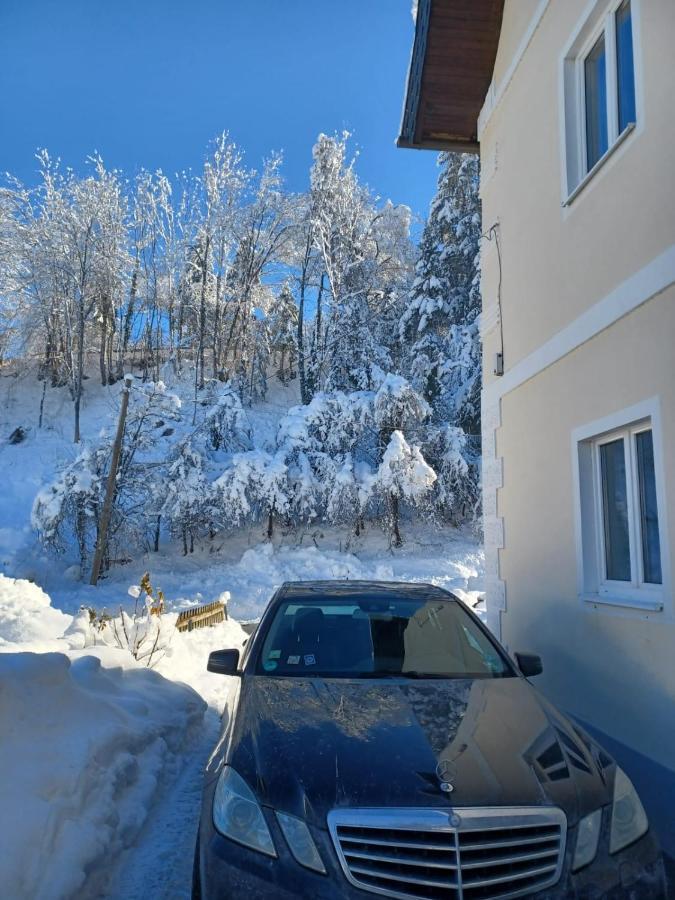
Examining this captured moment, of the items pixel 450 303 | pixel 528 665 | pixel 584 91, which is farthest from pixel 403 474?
pixel 528 665

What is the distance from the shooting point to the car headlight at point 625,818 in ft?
7.75

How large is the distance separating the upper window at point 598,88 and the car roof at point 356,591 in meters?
3.28

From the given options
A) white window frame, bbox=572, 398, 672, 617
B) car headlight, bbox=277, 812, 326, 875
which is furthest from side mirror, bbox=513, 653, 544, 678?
car headlight, bbox=277, 812, 326, 875

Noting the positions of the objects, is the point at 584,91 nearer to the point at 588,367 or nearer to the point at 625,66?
the point at 625,66

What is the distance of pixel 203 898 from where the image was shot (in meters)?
2.27

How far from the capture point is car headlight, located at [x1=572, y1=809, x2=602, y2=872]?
2.25m

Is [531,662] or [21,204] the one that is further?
[21,204]

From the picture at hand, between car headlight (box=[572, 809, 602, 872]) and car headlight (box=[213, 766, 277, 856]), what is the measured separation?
3.40 feet

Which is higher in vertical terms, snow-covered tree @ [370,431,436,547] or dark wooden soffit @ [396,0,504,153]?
dark wooden soffit @ [396,0,504,153]

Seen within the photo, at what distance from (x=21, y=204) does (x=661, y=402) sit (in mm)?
30674

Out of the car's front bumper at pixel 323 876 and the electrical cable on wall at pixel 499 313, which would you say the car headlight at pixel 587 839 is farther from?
the electrical cable on wall at pixel 499 313

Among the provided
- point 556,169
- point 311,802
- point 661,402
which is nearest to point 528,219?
point 556,169

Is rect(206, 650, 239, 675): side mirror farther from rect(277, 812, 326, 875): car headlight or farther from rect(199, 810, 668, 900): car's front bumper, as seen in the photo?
rect(277, 812, 326, 875): car headlight

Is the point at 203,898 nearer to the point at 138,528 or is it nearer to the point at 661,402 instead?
the point at 661,402
